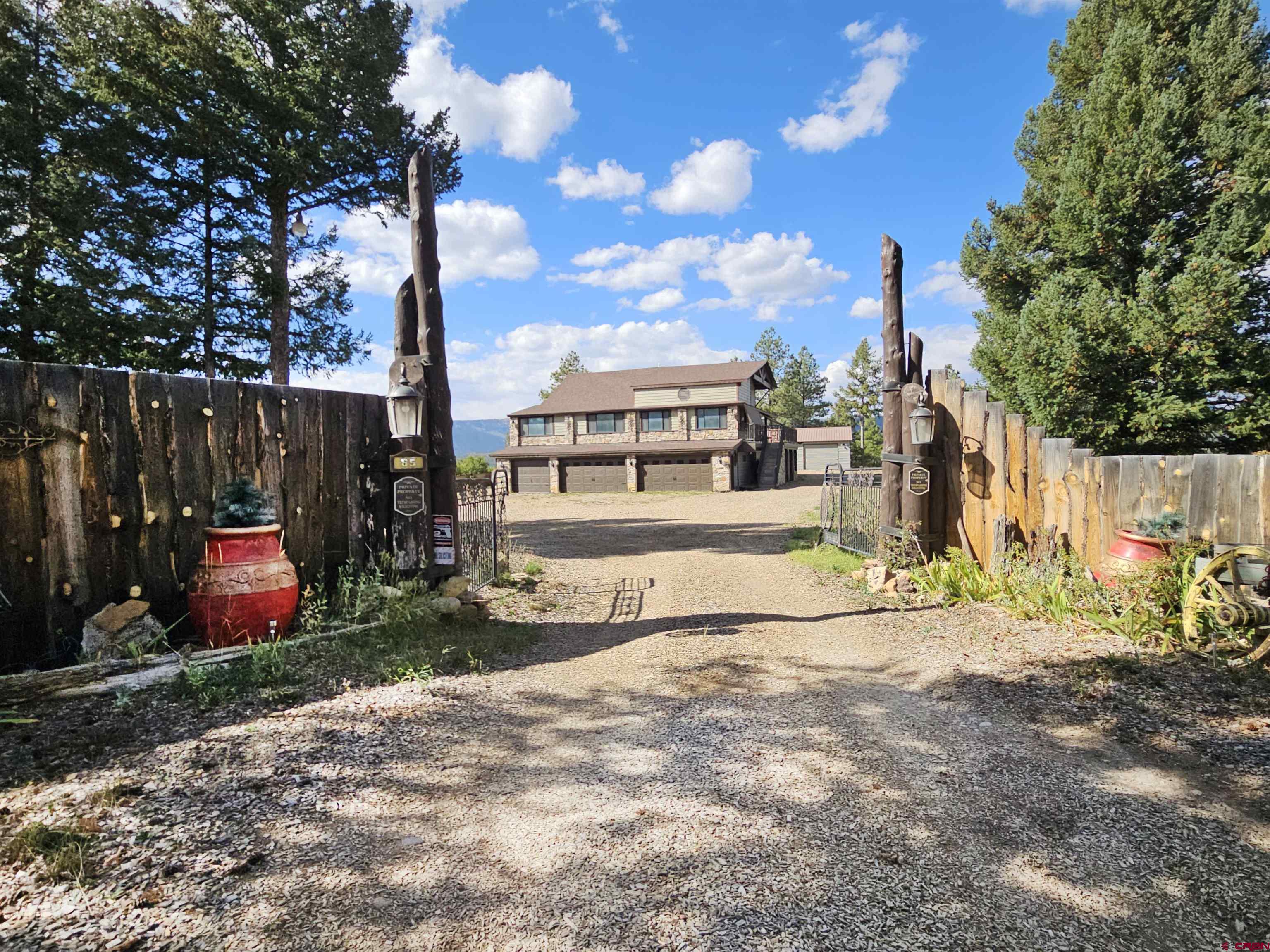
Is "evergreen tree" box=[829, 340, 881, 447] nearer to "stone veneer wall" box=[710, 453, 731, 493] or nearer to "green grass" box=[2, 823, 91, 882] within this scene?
"stone veneer wall" box=[710, 453, 731, 493]

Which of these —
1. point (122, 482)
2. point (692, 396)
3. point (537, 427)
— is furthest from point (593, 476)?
point (122, 482)

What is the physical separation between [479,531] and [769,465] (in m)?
27.7

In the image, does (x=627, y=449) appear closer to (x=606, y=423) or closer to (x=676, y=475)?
(x=676, y=475)

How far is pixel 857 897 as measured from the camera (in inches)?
88.3

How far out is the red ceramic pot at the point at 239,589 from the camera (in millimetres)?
4535

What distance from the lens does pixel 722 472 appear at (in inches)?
1177

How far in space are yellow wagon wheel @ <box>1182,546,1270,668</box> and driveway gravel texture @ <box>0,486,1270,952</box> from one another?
2.17 ft

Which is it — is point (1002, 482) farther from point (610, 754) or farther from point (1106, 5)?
point (1106, 5)

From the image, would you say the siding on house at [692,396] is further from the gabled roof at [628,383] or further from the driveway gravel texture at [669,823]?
the driveway gravel texture at [669,823]

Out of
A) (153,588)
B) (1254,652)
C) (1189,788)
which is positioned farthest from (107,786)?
(1254,652)

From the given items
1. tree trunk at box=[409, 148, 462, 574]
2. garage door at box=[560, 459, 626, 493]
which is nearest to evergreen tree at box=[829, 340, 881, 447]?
garage door at box=[560, 459, 626, 493]

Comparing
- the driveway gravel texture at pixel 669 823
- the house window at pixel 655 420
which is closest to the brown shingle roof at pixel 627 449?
the house window at pixel 655 420

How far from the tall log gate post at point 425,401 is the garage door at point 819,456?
40.6m

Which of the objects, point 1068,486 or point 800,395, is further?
point 800,395
